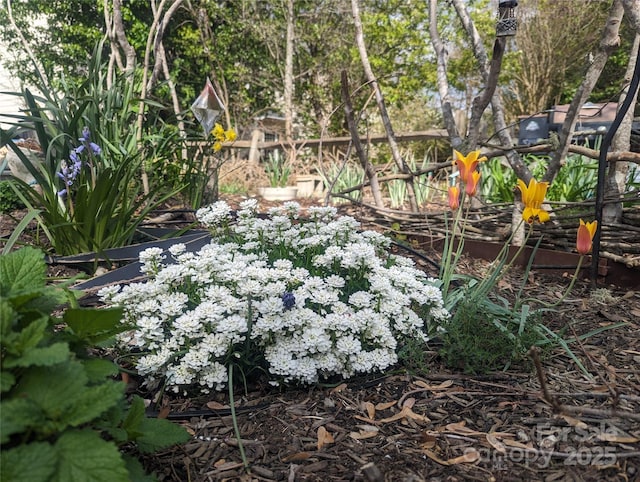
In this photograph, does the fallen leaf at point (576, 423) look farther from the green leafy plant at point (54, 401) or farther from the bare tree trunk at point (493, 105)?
the bare tree trunk at point (493, 105)

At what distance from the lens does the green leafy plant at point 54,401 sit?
27.2 inches

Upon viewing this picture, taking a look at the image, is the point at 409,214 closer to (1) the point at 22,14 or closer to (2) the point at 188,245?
(2) the point at 188,245

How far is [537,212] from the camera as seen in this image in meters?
1.64

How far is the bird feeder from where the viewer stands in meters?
2.06

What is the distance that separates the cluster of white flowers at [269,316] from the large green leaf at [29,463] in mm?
475

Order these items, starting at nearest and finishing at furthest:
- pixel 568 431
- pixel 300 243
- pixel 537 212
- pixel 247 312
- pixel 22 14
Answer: pixel 568 431 < pixel 247 312 < pixel 537 212 < pixel 300 243 < pixel 22 14

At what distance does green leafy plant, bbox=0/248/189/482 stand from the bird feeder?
1965 mm

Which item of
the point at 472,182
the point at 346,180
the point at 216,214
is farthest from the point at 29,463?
the point at 346,180

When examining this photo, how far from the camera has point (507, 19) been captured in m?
2.07

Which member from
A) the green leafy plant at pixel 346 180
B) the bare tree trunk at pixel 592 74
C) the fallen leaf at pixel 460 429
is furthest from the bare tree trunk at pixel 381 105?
the fallen leaf at pixel 460 429

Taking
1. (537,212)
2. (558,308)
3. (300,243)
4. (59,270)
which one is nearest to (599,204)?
(558,308)

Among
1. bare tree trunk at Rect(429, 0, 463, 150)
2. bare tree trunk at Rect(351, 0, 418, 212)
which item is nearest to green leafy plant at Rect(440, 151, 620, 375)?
bare tree trunk at Rect(429, 0, 463, 150)

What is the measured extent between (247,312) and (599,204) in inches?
66.6

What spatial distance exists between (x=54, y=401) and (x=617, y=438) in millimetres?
1197
